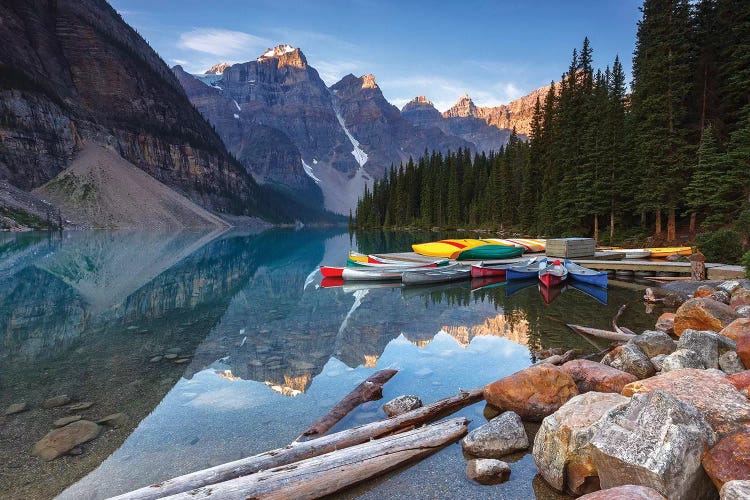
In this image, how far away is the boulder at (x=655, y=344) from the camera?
33.8 feet

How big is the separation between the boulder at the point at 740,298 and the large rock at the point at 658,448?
45.5 ft

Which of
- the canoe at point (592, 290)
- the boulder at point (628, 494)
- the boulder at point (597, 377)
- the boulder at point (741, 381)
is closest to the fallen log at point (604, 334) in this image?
the boulder at point (597, 377)

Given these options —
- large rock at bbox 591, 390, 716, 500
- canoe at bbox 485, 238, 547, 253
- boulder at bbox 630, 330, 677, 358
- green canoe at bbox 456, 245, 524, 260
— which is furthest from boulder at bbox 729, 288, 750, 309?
canoe at bbox 485, 238, 547, 253

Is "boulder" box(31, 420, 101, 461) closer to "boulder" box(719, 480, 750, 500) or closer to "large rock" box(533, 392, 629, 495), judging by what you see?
"large rock" box(533, 392, 629, 495)

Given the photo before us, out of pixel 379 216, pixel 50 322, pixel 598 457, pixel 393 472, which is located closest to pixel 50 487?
pixel 393 472

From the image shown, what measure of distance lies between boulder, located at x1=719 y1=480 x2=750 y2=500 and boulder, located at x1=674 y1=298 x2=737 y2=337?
32.6 feet

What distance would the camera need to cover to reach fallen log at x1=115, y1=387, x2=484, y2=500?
521 cm

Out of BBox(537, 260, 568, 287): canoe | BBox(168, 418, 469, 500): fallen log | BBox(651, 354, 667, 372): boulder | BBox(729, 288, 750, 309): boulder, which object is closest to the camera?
BBox(168, 418, 469, 500): fallen log

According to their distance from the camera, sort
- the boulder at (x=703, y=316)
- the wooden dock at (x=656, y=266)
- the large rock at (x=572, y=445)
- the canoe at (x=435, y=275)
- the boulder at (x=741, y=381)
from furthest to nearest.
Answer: the canoe at (x=435, y=275) → the wooden dock at (x=656, y=266) → the boulder at (x=703, y=316) → the boulder at (x=741, y=381) → the large rock at (x=572, y=445)

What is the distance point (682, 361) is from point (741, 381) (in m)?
2.60

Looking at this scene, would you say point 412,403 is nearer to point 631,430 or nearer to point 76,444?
point 631,430

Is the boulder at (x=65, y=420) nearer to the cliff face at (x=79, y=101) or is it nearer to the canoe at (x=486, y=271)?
the canoe at (x=486, y=271)

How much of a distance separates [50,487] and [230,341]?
8326 mm

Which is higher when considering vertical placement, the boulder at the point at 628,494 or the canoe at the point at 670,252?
the canoe at the point at 670,252
